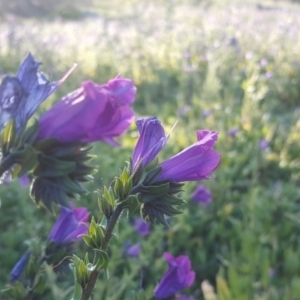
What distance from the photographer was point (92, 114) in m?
0.73

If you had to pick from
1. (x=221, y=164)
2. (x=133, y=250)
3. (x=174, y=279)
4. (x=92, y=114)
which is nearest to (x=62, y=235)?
(x=174, y=279)

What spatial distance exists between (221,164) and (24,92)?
3.02m

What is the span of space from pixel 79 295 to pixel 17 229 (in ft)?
7.12

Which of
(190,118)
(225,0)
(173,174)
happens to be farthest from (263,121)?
(225,0)

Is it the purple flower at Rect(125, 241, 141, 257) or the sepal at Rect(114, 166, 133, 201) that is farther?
the purple flower at Rect(125, 241, 141, 257)

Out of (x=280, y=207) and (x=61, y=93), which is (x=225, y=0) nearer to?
(x=61, y=93)

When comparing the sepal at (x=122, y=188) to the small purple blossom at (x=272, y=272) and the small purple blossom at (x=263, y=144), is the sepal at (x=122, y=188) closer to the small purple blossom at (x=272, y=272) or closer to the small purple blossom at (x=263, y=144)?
the small purple blossom at (x=272, y=272)

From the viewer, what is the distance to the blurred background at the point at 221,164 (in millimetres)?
2449

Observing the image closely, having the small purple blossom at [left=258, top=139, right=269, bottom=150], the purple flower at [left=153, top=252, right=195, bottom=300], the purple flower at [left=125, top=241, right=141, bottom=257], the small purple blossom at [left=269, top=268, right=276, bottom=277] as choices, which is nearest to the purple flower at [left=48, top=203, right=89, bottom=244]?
the purple flower at [left=153, top=252, right=195, bottom=300]

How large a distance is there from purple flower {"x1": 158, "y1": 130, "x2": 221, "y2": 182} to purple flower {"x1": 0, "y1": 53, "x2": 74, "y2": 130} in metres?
0.19

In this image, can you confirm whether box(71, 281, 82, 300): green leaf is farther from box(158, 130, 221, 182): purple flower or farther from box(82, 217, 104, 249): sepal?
box(158, 130, 221, 182): purple flower

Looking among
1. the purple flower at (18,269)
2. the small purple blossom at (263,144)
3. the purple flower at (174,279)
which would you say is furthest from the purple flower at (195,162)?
the small purple blossom at (263,144)

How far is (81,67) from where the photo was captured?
6004 mm

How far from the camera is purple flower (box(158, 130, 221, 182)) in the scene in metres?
0.73
